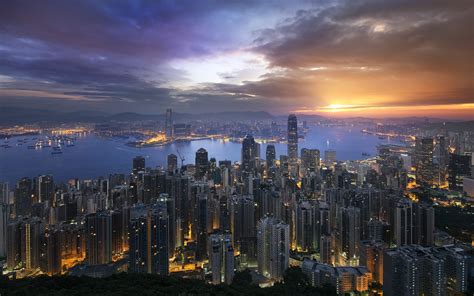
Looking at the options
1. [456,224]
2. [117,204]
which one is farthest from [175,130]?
[456,224]

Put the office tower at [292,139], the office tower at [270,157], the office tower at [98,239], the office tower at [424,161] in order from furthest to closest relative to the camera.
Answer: the office tower at [292,139]
the office tower at [270,157]
the office tower at [424,161]
the office tower at [98,239]

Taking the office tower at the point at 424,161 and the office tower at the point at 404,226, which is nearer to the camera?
the office tower at the point at 404,226

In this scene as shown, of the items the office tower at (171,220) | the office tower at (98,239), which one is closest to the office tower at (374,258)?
the office tower at (171,220)

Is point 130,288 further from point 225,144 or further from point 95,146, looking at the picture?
point 225,144

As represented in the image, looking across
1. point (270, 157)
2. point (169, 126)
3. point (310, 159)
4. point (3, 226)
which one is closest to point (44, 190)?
point (3, 226)

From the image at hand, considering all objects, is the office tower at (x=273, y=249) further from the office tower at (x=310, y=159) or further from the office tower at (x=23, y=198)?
the office tower at (x=310, y=159)

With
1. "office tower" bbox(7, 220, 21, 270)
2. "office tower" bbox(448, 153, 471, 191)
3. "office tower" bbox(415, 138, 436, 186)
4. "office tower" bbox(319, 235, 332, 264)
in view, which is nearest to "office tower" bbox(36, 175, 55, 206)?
"office tower" bbox(7, 220, 21, 270)
